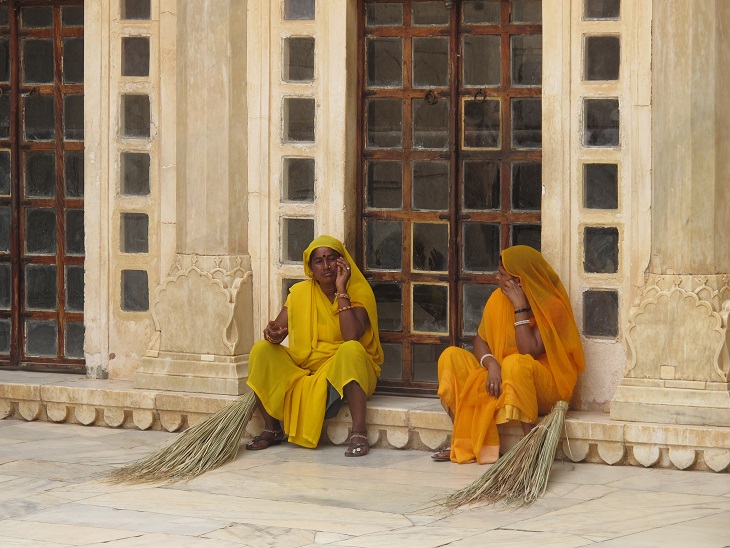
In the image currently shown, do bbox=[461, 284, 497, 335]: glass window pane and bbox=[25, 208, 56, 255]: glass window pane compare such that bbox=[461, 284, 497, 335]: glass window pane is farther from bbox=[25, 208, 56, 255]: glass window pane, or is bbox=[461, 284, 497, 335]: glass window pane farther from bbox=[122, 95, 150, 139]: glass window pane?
bbox=[25, 208, 56, 255]: glass window pane

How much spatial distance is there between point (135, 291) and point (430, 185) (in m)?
2.01

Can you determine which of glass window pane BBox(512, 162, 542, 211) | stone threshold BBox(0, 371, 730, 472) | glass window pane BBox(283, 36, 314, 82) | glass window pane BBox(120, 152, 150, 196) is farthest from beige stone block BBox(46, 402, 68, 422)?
glass window pane BBox(512, 162, 542, 211)

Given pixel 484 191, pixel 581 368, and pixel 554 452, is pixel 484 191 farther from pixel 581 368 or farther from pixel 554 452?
pixel 554 452

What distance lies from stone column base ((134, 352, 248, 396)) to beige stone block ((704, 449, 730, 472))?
2747 mm

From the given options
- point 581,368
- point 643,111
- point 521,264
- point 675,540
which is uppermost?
point 643,111

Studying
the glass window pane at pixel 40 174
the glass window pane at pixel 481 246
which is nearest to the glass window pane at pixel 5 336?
the glass window pane at pixel 40 174

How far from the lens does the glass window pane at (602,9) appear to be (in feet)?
28.2

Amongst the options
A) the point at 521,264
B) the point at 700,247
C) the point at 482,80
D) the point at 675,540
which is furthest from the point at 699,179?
the point at 675,540

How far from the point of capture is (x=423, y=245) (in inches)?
365

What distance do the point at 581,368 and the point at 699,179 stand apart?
1.22 m

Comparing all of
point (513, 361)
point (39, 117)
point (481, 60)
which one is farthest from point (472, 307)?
point (39, 117)

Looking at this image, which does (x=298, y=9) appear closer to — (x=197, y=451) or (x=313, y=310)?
(x=313, y=310)

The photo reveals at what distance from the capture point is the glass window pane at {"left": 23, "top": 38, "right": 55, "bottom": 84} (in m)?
10.1

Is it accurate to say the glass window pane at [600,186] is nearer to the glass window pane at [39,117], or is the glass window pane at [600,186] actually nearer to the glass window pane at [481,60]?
the glass window pane at [481,60]
